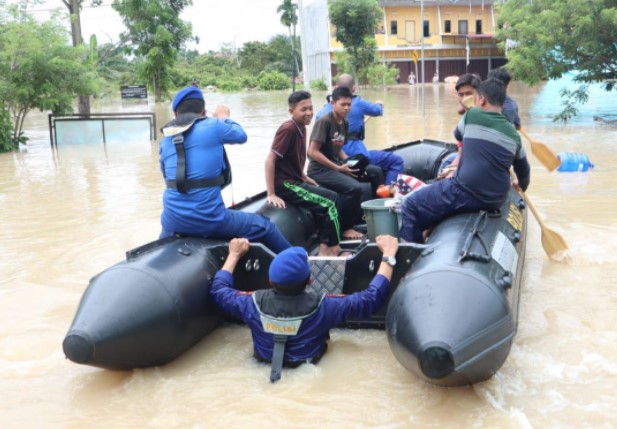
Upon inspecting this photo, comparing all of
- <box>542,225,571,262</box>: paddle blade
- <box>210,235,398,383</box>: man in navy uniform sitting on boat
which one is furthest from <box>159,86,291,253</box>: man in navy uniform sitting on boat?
<box>542,225,571,262</box>: paddle blade

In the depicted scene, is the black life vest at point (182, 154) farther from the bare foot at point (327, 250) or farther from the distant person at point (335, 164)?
the distant person at point (335, 164)

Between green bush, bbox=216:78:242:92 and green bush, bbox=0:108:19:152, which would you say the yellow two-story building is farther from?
green bush, bbox=0:108:19:152

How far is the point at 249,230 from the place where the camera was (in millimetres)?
4742

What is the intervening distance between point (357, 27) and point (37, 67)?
87.3 ft

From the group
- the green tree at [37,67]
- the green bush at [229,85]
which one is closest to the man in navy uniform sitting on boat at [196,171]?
the green tree at [37,67]

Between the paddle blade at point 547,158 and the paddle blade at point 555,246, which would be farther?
the paddle blade at point 547,158

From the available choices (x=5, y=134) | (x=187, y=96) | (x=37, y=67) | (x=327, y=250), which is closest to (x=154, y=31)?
(x=37, y=67)

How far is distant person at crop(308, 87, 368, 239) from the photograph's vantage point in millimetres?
6070

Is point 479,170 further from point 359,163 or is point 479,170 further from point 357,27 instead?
point 357,27

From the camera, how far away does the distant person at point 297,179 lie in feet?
17.9

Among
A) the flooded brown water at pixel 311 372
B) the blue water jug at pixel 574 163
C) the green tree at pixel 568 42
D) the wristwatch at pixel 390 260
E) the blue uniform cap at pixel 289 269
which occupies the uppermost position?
the green tree at pixel 568 42

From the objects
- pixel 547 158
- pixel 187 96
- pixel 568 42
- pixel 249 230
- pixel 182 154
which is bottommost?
pixel 249 230

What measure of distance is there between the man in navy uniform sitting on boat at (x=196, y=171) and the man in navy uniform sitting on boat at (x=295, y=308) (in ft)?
1.93

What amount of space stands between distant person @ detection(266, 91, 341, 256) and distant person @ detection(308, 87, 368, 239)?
0.37m
